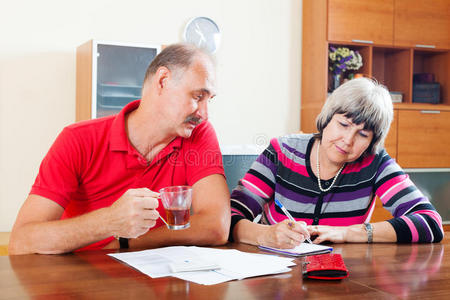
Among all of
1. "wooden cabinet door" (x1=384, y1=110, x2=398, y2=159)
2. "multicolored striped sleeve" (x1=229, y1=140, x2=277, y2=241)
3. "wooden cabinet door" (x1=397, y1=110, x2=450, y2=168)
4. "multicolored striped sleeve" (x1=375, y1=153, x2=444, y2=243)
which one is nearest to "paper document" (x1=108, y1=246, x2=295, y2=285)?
"multicolored striped sleeve" (x1=229, y1=140, x2=277, y2=241)

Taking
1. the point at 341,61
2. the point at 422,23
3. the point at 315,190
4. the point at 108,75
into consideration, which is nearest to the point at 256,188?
the point at 315,190

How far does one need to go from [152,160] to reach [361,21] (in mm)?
3154

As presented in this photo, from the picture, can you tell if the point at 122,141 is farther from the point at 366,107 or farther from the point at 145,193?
the point at 366,107

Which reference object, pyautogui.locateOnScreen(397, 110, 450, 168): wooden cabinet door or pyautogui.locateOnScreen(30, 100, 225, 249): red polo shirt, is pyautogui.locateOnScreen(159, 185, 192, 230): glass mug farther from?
pyautogui.locateOnScreen(397, 110, 450, 168): wooden cabinet door

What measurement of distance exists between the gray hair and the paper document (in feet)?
2.19

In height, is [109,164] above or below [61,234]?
above

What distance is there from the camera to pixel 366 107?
180cm

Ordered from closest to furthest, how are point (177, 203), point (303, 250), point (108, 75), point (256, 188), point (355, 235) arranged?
point (177, 203) → point (303, 250) → point (355, 235) → point (256, 188) → point (108, 75)

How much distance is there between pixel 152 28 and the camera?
4094mm

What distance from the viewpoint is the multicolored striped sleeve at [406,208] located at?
63.6 inches

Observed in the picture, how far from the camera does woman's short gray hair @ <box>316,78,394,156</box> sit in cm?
180

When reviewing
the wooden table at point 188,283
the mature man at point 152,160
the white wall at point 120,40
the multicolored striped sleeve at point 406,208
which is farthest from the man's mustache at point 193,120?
the white wall at point 120,40

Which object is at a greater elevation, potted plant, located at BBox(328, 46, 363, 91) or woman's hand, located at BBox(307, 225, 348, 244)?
potted plant, located at BBox(328, 46, 363, 91)

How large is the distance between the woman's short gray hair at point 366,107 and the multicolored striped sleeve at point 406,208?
110mm
